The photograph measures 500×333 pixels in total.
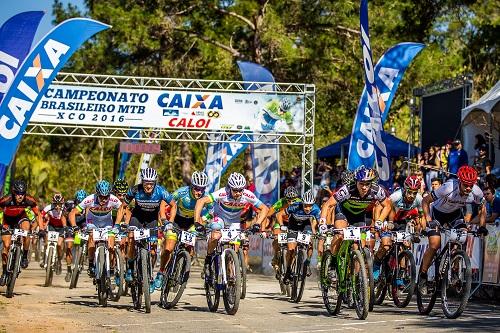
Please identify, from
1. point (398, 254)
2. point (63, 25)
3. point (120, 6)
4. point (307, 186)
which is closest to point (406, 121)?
point (120, 6)

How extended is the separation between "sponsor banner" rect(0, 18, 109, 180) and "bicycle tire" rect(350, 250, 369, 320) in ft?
27.2

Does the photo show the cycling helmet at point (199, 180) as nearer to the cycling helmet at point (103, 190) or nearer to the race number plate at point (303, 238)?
the cycling helmet at point (103, 190)

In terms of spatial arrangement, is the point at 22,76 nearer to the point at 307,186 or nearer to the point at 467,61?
the point at 307,186

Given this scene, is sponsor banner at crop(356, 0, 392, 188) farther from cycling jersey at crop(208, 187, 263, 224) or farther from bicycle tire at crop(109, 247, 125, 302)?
bicycle tire at crop(109, 247, 125, 302)

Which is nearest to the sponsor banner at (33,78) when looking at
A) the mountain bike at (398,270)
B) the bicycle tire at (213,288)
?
the bicycle tire at (213,288)

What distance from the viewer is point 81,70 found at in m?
43.4

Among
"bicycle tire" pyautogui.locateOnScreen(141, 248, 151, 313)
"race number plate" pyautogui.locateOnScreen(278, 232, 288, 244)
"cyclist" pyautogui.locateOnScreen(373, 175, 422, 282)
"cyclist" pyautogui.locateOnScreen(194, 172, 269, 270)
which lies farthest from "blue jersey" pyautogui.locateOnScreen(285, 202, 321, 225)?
"bicycle tire" pyautogui.locateOnScreen(141, 248, 151, 313)

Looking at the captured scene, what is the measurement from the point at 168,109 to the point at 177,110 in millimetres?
241

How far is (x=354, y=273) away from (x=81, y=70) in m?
29.8

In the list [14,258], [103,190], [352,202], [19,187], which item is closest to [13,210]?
[19,187]

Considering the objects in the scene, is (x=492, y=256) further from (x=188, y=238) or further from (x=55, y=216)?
(x=55, y=216)

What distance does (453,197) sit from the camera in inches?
632

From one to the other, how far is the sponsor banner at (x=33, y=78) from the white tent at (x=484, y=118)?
736 centimetres

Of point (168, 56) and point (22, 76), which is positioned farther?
point (168, 56)
